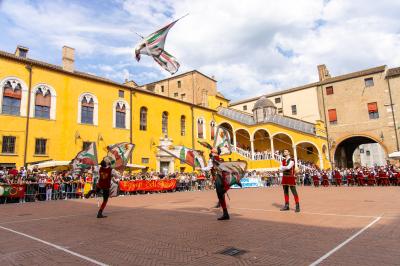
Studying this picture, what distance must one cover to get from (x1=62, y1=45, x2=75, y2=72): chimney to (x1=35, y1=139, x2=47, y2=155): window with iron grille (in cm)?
766

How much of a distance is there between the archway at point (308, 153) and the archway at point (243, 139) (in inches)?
299

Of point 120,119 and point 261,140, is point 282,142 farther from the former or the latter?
point 120,119

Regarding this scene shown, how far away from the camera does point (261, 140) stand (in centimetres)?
4362

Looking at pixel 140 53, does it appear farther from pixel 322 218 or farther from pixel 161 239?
pixel 322 218

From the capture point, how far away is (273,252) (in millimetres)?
4875

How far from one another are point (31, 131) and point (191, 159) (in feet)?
56.2

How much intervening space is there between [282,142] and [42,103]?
30419 millimetres

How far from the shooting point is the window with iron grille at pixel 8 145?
870 inches

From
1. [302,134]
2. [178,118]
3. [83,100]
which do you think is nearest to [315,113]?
[302,134]

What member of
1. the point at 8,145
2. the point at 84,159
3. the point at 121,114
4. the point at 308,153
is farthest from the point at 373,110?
the point at 8,145

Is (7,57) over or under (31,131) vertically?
over

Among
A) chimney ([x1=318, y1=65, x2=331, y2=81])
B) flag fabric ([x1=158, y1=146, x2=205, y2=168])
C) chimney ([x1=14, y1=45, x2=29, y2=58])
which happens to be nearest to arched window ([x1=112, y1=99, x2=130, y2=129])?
chimney ([x1=14, y1=45, x2=29, y2=58])

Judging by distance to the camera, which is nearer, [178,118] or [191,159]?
[191,159]

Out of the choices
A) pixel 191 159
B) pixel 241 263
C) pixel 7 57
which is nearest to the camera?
pixel 241 263
